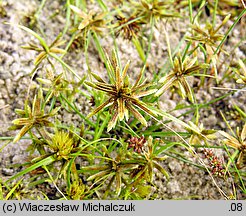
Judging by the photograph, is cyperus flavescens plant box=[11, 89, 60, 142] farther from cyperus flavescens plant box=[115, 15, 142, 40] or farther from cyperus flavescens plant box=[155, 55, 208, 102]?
cyperus flavescens plant box=[115, 15, 142, 40]

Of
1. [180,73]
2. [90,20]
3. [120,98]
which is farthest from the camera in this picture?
[90,20]

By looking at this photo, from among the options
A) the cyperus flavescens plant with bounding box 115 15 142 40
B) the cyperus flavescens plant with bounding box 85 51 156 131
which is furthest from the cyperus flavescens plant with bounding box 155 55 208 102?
the cyperus flavescens plant with bounding box 115 15 142 40

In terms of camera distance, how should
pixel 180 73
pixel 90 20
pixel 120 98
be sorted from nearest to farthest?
pixel 120 98, pixel 180 73, pixel 90 20

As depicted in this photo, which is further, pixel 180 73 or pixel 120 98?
pixel 180 73

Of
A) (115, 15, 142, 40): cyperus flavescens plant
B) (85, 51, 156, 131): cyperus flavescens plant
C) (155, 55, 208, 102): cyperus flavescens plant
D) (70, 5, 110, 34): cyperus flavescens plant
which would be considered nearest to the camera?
(85, 51, 156, 131): cyperus flavescens plant
